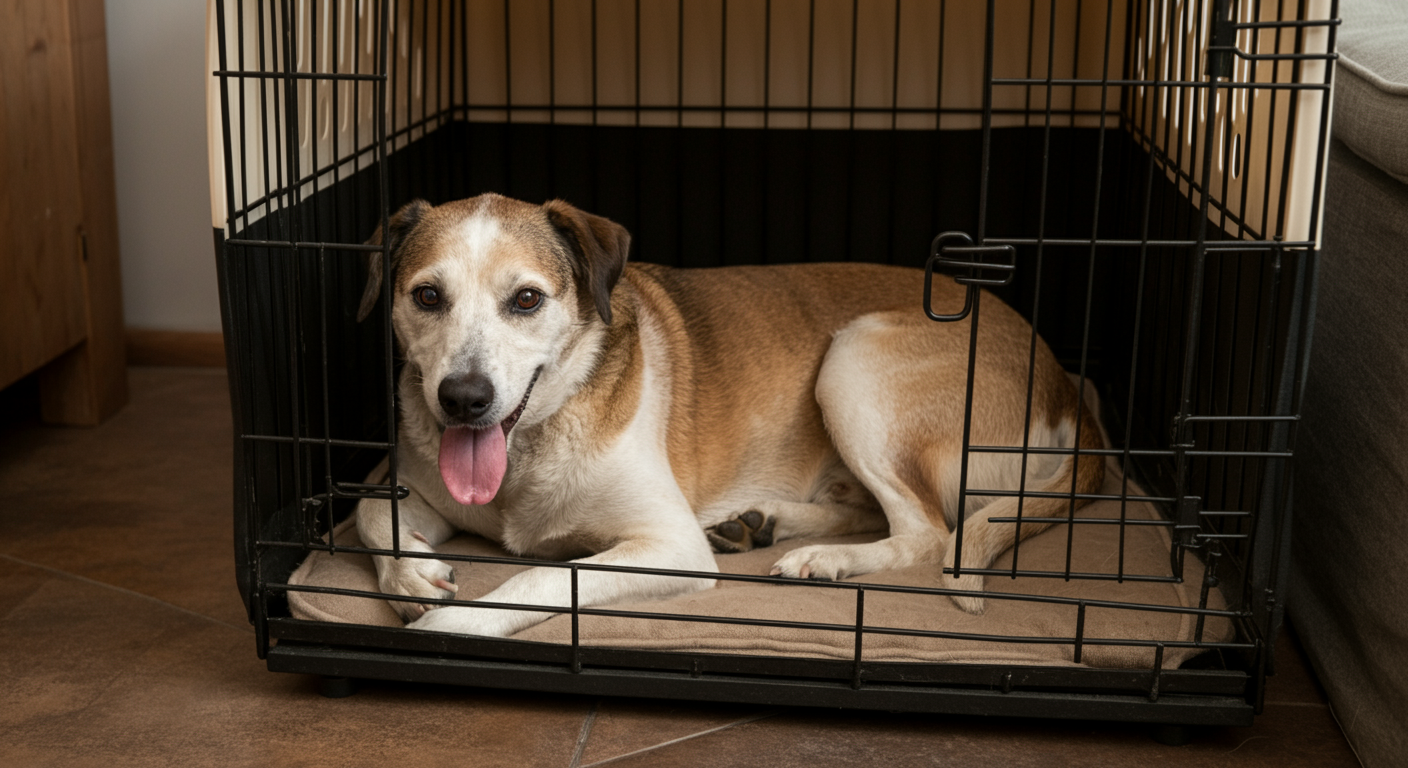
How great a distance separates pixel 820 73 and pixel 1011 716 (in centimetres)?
196

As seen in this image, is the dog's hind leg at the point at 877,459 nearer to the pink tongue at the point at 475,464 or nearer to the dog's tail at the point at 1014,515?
the dog's tail at the point at 1014,515

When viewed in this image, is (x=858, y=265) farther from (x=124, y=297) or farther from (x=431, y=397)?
(x=124, y=297)

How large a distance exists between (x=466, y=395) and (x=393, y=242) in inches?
16.8

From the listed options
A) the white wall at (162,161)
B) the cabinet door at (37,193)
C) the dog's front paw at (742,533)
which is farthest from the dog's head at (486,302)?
the white wall at (162,161)

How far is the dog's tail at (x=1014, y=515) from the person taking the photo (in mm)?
2180

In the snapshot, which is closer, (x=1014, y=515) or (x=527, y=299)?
(x=527, y=299)

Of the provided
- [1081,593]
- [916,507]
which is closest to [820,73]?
[916,507]

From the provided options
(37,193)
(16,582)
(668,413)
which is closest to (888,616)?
(668,413)

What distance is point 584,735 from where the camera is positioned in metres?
2.05

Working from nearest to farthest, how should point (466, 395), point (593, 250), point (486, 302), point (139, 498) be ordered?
point (466, 395), point (486, 302), point (593, 250), point (139, 498)

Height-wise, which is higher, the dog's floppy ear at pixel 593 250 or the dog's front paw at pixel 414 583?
the dog's floppy ear at pixel 593 250

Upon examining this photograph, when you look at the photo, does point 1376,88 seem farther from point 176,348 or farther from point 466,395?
point 176,348

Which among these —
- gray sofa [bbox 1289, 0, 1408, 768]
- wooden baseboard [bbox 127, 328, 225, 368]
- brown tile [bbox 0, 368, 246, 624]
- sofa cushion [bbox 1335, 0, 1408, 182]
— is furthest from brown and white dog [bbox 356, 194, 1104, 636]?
wooden baseboard [bbox 127, 328, 225, 368]

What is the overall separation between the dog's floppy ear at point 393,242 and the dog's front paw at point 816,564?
3.01ft
